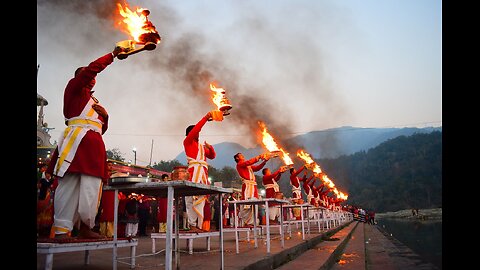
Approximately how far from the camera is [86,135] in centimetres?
407

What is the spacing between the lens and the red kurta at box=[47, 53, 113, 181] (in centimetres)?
397

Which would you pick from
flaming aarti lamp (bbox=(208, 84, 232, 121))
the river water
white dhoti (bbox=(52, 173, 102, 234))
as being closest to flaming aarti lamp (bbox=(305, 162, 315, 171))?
the river water

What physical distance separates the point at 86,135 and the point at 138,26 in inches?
54.4

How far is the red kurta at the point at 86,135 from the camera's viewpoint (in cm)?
397

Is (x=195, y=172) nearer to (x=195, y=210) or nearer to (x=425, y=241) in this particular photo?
(x=195, y=210)

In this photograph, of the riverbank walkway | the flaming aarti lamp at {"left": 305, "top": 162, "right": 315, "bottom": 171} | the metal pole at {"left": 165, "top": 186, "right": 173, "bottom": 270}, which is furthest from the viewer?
the flaming aarti lamp at {"left": 305, "top": 162, "right": 315, "bottom": 171}

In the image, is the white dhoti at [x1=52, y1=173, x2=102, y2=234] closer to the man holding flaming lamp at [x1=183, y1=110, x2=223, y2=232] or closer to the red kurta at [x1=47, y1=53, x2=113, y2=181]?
the red kurta at [x1=47, y1=53, x2=113, y2=181]

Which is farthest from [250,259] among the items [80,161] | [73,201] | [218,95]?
[218,95]

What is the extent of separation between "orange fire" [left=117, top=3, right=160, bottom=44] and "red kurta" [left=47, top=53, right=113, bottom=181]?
40 cm

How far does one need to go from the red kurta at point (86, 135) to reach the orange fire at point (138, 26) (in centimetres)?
40

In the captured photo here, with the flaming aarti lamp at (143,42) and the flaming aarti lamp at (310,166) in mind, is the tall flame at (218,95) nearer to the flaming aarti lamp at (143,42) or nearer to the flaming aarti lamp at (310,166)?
the flaming aarti lamp at (143,42)
